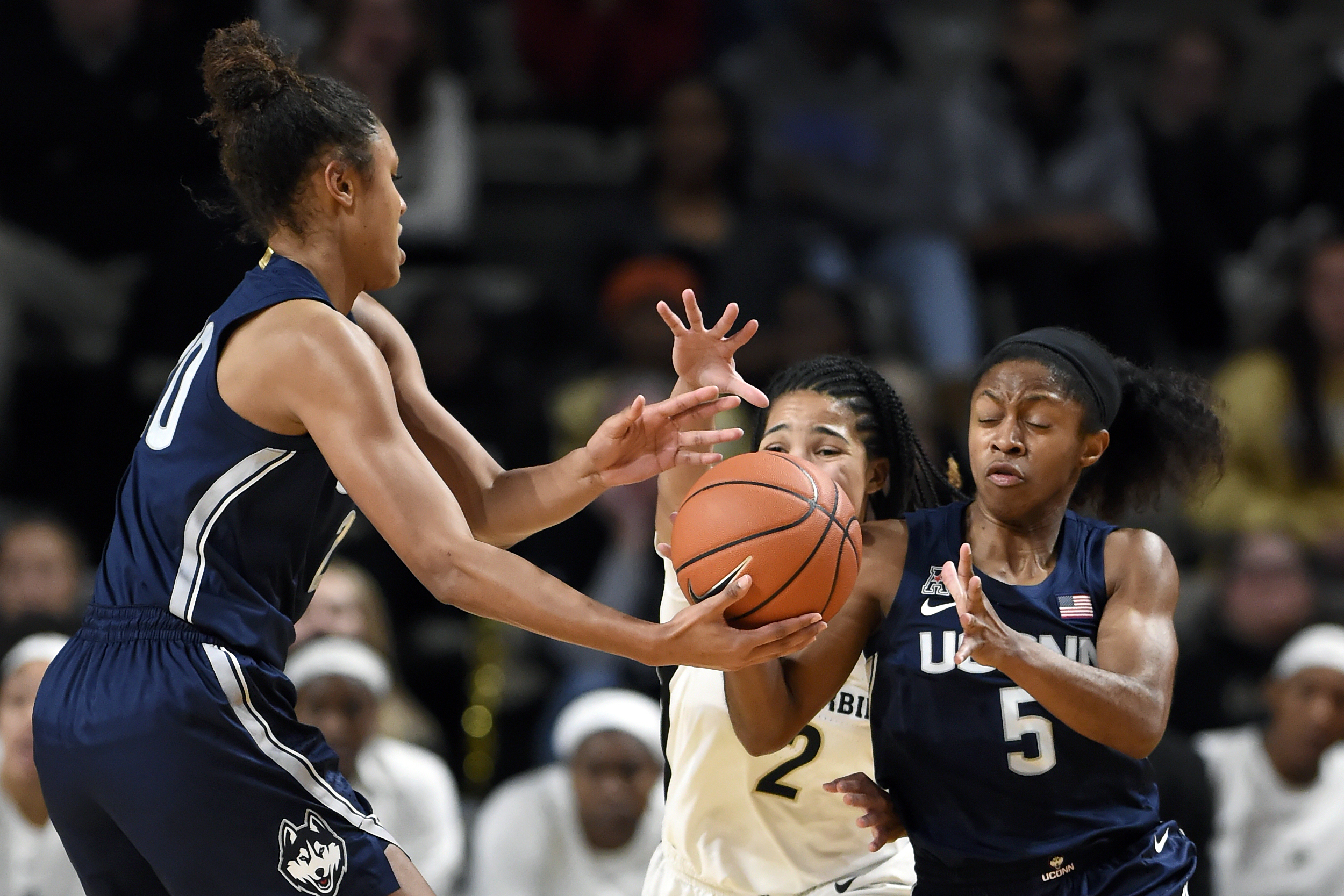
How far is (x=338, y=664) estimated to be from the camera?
651 cm

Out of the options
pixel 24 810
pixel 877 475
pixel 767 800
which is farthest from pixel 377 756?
pixel 877 475

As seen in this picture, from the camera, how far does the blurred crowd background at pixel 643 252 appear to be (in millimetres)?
7660

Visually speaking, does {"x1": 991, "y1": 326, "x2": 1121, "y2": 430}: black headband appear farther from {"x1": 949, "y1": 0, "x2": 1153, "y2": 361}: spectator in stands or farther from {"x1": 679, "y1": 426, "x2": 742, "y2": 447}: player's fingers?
{"x1": 949, "y1": 0, "x2": 1153, "y2": 361}: spectator in stands

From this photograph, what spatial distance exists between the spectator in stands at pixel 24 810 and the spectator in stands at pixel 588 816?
1.67m

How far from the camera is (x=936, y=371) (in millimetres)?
8320

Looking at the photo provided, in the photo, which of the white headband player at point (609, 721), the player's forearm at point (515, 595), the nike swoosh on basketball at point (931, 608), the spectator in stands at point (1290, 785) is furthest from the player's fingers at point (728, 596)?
the spectator in stands at point (1290, 785)

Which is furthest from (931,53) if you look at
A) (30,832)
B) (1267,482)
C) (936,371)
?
(30,832)

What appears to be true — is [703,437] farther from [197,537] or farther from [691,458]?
[197,537]

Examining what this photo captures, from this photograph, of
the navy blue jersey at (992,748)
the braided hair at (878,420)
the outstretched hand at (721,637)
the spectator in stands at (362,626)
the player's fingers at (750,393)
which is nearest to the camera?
the outstretched hand at (721,637)

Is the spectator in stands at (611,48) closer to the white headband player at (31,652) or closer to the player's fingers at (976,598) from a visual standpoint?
the white headband player at (31,652)

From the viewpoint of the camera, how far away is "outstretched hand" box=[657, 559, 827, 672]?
10.0 ft

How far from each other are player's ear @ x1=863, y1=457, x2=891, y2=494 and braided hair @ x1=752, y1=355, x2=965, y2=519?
12 mm

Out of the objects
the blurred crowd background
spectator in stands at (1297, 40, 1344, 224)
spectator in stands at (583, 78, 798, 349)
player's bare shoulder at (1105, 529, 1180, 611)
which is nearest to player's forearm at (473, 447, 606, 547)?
player's bare shoulder at (1105, 529, 1180, 611)

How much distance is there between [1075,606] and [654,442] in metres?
0.98
